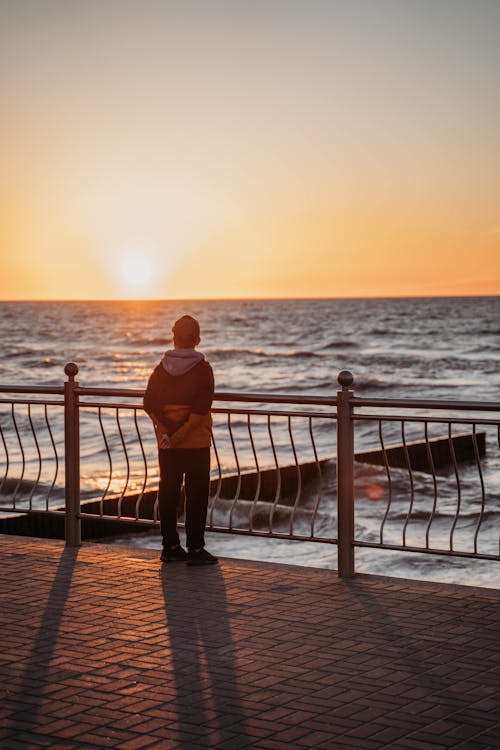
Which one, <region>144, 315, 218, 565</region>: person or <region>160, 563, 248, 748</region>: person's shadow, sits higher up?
<region>144, 315, 218, 565</region>: person

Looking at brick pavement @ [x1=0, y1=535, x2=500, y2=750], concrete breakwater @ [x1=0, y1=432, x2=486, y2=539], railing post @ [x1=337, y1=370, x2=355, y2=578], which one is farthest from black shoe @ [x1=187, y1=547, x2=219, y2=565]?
railing post @ [x1=337, y1=370, x2=355, y2=578]

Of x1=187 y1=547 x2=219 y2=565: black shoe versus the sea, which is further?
the sea

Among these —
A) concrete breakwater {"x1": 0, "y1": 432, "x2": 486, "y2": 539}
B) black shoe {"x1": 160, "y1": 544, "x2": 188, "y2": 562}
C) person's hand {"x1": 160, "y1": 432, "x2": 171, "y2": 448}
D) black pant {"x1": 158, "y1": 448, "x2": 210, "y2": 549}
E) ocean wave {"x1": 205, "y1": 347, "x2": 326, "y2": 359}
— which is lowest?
concrete breakwater {"x1": 0, "y1": 432, "x2": 486, "y2": 539}

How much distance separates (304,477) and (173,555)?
10417 mm

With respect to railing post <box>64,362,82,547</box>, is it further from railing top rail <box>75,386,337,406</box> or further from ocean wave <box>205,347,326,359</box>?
ocean wave <box>205,347,326,359</box>

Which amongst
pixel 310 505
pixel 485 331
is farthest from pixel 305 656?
pixel 485 331

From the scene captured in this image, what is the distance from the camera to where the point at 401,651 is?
623 centimetres

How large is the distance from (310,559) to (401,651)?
710 centimetres

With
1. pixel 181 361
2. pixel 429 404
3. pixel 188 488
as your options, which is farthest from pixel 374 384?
pixel 429 404

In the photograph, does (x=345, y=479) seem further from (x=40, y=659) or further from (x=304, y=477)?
(x=304, y=477)

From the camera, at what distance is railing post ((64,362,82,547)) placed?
9.18 metres

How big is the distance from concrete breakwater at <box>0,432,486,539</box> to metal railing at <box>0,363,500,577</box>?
0.03m

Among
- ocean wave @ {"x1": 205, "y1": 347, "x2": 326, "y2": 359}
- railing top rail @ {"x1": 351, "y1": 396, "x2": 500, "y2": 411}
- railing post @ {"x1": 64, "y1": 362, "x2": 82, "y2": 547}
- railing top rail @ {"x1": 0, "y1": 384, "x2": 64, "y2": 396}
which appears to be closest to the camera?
railing top rail @ {"x1": 351, "y1": 396, "x2": 500, "y2": 411}

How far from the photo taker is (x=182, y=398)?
819 cm
